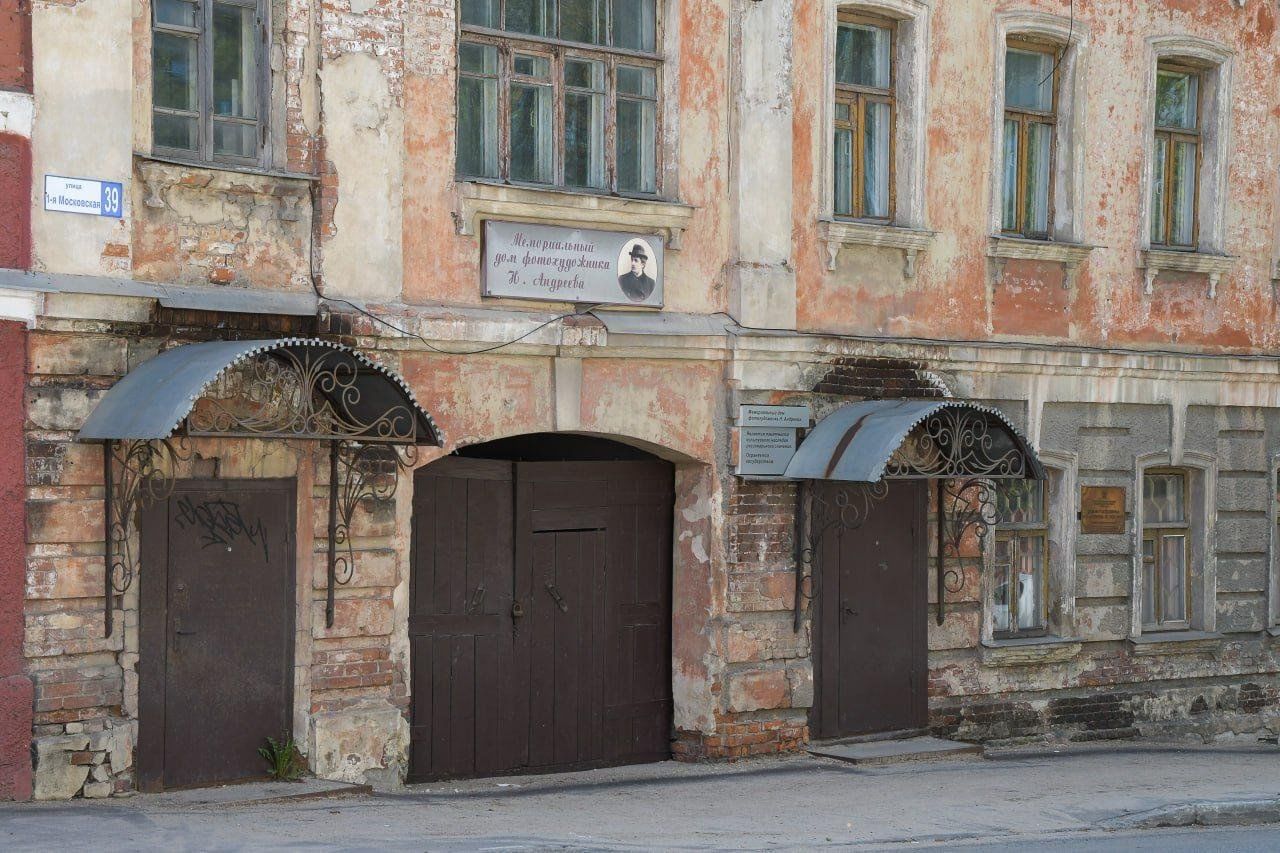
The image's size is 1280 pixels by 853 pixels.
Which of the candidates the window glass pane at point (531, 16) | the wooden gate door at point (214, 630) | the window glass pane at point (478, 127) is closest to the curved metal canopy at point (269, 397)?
the wooden gate door at point (214, 630)

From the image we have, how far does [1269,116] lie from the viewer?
1430cm

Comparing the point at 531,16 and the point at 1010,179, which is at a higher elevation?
the point at 531,16

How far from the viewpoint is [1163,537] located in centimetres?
1418

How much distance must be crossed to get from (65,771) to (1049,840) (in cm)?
509

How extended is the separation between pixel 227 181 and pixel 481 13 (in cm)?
212

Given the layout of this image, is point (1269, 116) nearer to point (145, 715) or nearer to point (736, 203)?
point (736, 203)

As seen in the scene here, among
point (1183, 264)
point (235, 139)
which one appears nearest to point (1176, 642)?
point (1183, 264)

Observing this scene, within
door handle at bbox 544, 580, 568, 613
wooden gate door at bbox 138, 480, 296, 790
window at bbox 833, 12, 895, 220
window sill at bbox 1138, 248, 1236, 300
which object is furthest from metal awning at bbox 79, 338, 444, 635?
window sill at bbox 1138, 248, 1236, 300

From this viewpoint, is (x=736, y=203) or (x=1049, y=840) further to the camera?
(x=736, y=203)

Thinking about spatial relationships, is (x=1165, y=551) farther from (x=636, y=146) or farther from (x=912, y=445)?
(x=636, y=146)

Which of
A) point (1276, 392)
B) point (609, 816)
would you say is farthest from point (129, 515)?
point (1276, 392)

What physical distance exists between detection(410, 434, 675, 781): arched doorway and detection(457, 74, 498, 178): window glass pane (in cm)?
179

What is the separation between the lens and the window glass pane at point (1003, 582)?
13.2 meters

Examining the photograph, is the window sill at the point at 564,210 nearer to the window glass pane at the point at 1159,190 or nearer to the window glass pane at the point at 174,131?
the window glass pane at the point at 174,131
